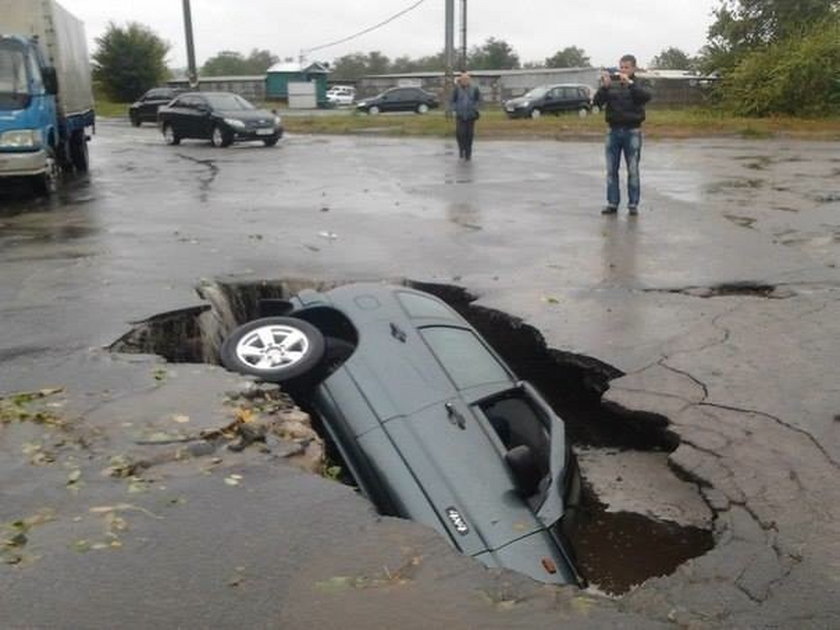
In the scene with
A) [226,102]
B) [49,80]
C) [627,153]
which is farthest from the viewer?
[226,102]

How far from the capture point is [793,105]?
33688 millimetres

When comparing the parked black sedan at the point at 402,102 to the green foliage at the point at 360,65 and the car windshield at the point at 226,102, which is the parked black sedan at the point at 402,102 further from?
the green foliage at the point at 360,65

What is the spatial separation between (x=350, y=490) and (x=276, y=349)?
159cm

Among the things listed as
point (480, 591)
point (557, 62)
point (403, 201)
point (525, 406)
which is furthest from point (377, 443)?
point (557, 62)

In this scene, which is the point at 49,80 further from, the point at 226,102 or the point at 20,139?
the point at 226,102

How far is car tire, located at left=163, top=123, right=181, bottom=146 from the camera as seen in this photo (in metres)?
26.6

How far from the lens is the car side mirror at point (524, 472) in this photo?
411 cm

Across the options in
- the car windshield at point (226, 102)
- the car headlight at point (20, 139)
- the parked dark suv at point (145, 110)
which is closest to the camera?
the car headlight at point (20, 139)

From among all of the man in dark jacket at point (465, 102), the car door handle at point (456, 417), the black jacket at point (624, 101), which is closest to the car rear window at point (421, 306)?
the car door handle at point (456, 417)

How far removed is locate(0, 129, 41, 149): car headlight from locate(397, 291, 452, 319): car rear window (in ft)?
31.0

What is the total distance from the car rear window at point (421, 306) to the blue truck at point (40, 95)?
9.49 meters

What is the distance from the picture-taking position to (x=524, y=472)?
412cm

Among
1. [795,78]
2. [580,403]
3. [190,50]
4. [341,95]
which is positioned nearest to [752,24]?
[795,78]

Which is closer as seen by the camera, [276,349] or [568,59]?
[276,349]
